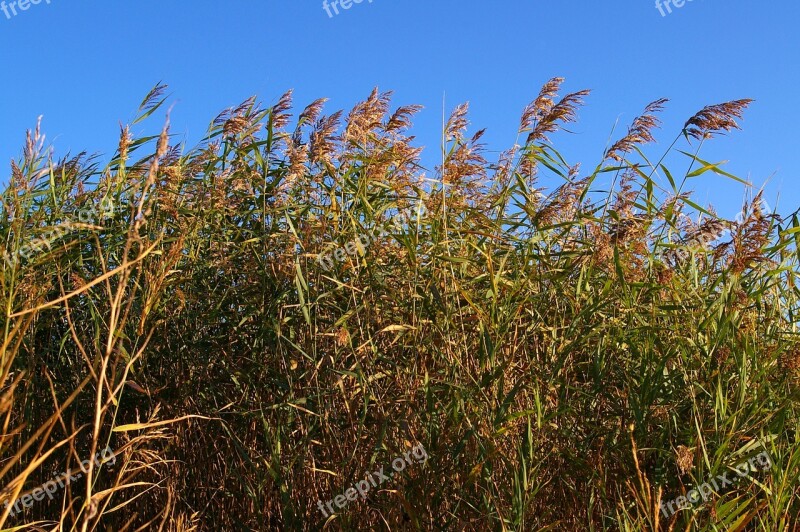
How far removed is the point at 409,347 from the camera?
10.4 feet

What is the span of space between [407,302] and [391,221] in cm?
43

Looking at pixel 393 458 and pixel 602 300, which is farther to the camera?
pixel 602 300

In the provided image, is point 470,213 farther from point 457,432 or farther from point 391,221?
point 457,432

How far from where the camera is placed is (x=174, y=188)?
13.0 ft

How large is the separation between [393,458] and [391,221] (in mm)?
1038

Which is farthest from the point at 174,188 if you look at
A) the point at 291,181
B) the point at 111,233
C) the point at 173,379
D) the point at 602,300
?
the point at 602,300

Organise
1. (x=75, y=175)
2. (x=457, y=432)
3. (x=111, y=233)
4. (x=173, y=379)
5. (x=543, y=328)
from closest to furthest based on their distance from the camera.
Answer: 1. (x=457, y=432)
2. (x=543, y=328)
3. (x=173, y=379)
4. (x=111, y=233)
5. (x=75, y=175)

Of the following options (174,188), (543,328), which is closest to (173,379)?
(174,188)

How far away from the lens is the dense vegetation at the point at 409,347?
302 centimetres

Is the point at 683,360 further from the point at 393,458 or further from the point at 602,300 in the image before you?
the point at 393,458

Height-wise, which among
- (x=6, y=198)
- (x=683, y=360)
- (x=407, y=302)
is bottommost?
(x=683, y=360)

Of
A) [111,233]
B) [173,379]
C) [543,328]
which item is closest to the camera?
[543,328]

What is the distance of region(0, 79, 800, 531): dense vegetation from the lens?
3018 mm

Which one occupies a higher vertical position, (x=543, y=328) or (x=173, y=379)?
(x=173, y=379)
